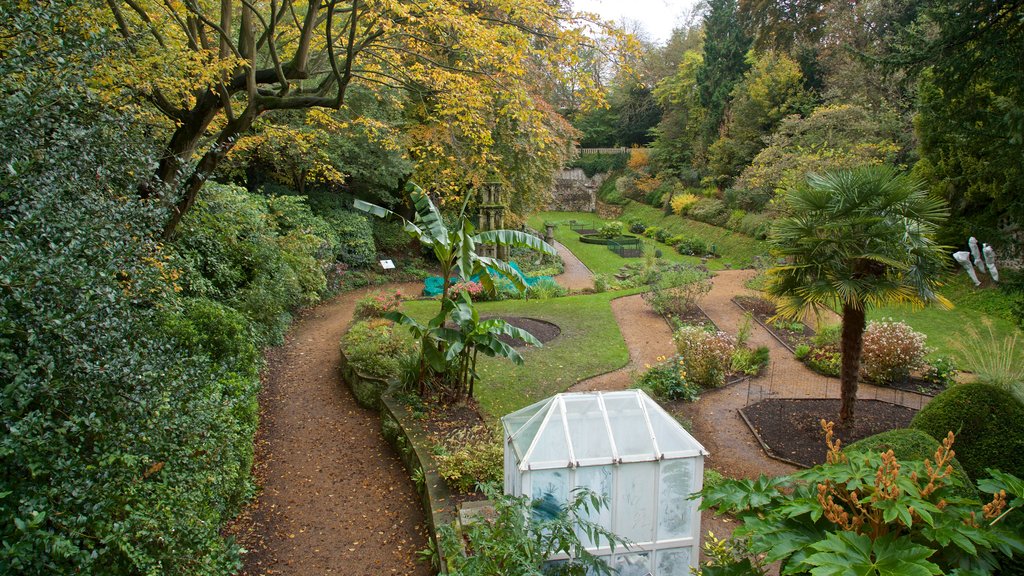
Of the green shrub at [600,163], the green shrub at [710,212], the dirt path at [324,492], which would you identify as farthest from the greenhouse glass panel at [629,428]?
the green shrub at [600,163]

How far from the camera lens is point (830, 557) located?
2.50 m

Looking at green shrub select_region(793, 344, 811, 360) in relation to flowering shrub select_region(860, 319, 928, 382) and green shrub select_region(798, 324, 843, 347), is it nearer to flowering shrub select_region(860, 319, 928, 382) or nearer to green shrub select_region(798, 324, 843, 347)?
green shrub select_region(798, 324, 843, 347)

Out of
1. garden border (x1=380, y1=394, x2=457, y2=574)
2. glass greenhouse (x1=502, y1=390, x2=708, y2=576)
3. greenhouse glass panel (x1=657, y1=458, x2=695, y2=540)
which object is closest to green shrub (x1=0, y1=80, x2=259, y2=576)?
garden border (x1=380, y1=394, x2=457, y2=574)

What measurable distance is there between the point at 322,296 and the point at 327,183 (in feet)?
21.1

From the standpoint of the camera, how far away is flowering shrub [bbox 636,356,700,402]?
35.8 ft

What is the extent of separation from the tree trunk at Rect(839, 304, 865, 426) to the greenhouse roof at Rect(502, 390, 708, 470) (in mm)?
4627

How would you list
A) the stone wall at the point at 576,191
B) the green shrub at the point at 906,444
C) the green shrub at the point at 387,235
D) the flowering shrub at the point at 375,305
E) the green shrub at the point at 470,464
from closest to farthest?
1. the green shrub at the point at 906,444
2. the green shrub at the point at 470,464
3. the flowering shrub at the point at 375,305
4. the green shrub at the point at 387,235
5. the stone wall at the point at 576,191

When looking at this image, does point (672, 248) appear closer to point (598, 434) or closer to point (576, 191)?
point (576, 191)

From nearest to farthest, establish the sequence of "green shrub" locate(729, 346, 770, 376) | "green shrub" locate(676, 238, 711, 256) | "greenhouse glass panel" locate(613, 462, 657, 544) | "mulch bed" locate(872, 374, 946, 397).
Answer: "greenhouse glass panel" locate(613, 462, 657, 544) < "mulch bed" locate(872, 374, 946, 397) < "green shrub" locate(729, 346, 770, 376) < "green shrub" locate(676, 238, 711, 256)

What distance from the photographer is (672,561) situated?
18.4 feet

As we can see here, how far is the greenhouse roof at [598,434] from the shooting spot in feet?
17.5

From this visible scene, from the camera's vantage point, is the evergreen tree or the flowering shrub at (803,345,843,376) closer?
the flowering shrub at (803,345,843,376)

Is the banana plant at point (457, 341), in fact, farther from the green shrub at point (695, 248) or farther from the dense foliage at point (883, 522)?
the green shrub at point (695, 248)

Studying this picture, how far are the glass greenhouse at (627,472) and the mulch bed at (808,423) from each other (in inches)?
159
